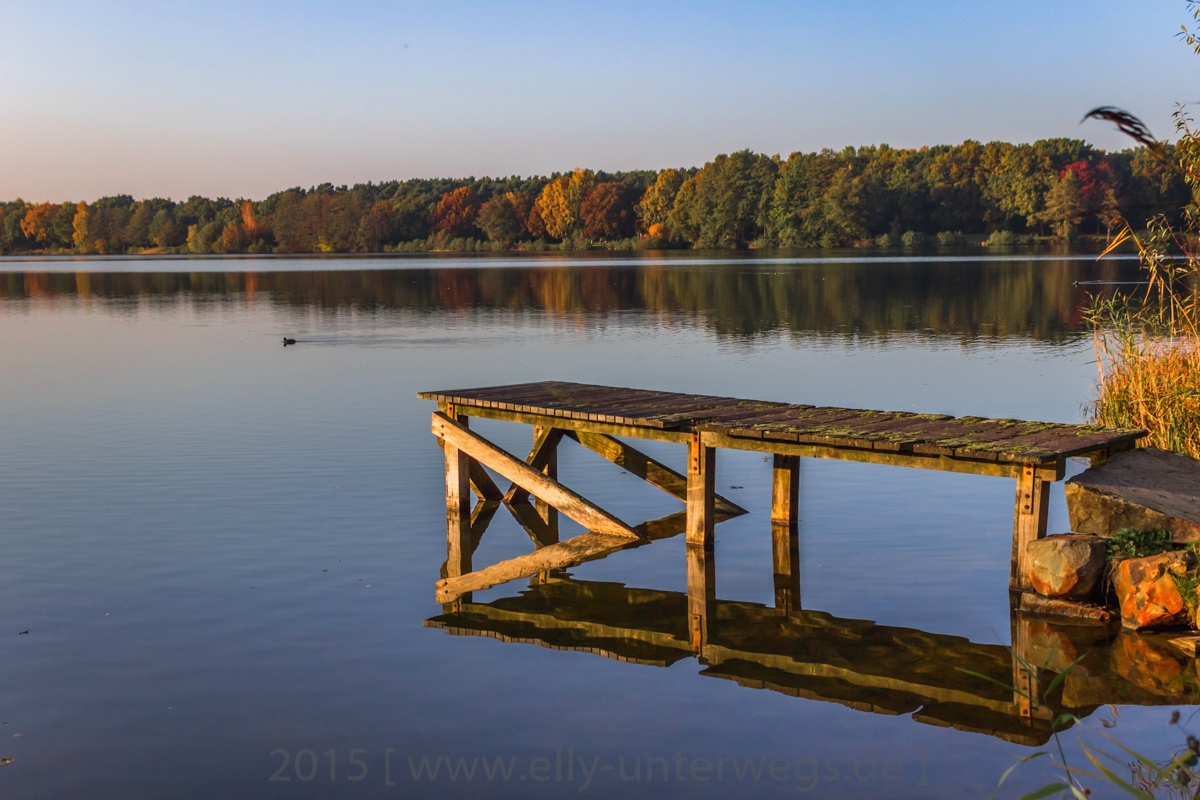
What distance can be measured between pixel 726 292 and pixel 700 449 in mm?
42813

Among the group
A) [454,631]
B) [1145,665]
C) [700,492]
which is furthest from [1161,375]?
[454,631]

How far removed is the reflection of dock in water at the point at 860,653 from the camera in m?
7.61

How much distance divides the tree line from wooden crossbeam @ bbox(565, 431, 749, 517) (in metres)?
107

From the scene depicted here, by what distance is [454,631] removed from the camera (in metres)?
9.26

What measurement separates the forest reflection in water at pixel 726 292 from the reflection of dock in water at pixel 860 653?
24.1m

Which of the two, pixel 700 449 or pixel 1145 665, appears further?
pixel 700 449

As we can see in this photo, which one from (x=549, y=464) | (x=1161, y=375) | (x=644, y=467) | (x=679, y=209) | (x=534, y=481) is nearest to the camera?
(x=534, y=481)

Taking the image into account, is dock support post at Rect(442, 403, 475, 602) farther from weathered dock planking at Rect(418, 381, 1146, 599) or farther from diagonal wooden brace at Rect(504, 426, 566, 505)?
diagonal wooden brace at Rect(504, 426, 566, 505)

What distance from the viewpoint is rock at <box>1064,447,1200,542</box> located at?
363 inches

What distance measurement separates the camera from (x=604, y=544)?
11.8 metres

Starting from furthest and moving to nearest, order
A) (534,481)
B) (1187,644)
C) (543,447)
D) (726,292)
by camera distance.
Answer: (726,292) → (543,447) → (534,481) → (1187,644)

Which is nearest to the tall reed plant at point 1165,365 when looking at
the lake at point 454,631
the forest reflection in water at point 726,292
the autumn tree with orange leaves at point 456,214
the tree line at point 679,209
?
the lake at point 454,631

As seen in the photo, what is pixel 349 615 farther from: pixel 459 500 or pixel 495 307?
pixel 495 307

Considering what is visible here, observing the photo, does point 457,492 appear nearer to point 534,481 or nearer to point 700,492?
point 534,481
